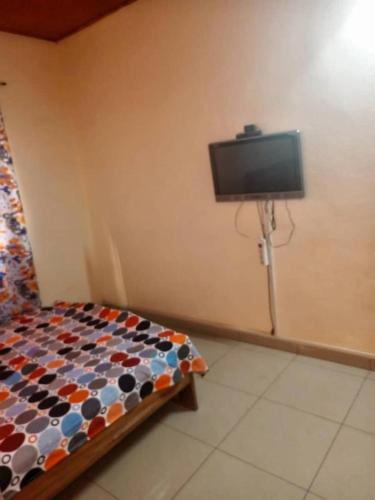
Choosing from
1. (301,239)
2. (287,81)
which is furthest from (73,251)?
(287,81)

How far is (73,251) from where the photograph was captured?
342 cm

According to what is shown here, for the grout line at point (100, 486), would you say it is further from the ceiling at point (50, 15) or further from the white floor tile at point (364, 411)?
the ceiling at point (50, 15)

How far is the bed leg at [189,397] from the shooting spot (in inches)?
82.5

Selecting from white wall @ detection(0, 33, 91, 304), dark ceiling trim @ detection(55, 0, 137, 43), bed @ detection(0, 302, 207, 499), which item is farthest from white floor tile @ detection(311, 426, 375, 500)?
dark ceiling trim @ detection(55, 0, 137, 43)

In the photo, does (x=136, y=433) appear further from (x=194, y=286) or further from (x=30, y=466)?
(x=194, y=286)

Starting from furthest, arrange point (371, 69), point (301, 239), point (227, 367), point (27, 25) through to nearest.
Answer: point (27, 25), point (227, 367), point (301, 239), point (371, 69)

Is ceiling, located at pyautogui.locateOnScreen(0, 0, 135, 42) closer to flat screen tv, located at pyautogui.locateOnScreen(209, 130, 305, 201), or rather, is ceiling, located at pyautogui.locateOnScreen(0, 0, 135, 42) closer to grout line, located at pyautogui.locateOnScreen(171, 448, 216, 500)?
flat screen tv, located at pyautogui.locateOnScreen(209, 130, 305, 201)

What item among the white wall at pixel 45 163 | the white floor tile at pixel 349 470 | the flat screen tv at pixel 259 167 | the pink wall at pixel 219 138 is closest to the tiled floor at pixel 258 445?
the white floor tile at pixel 349 470

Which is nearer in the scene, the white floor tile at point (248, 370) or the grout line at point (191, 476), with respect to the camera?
the grout line at point (191, 476)

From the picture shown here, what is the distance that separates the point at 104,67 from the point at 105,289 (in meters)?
1.93

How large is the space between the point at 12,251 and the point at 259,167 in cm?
194

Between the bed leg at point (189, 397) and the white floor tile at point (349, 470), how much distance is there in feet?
2.41

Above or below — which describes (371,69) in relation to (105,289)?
above

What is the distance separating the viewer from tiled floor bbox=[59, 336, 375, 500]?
1593 mm
